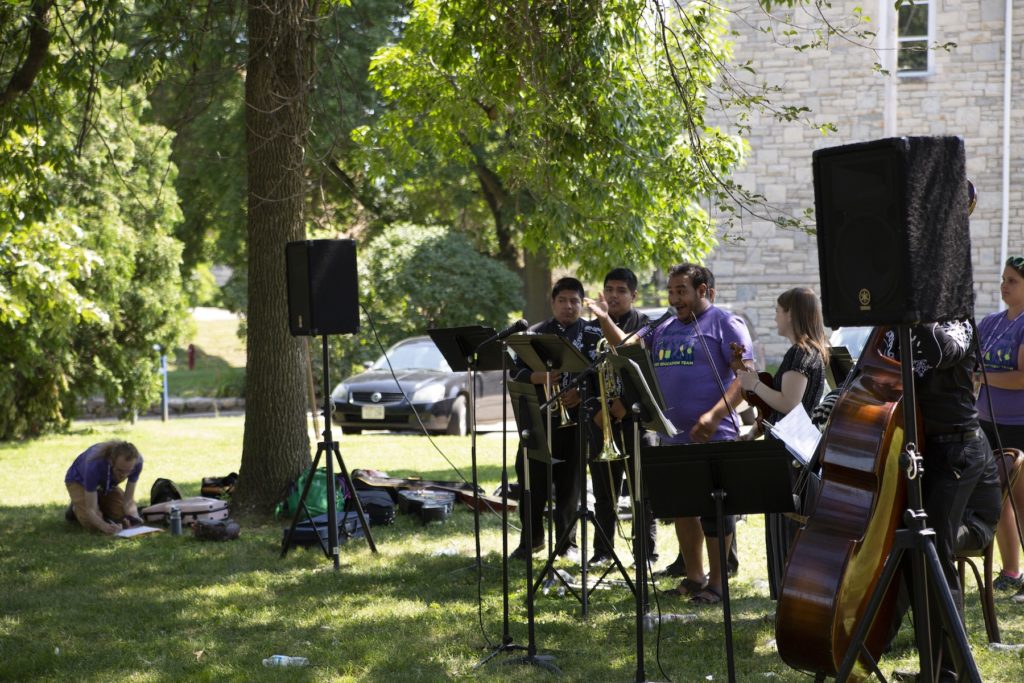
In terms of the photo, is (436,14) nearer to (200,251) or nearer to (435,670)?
(435,670)

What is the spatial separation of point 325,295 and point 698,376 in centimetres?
275

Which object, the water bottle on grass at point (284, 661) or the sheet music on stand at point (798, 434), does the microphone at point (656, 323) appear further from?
the water bottle on grass at point (284, 661)

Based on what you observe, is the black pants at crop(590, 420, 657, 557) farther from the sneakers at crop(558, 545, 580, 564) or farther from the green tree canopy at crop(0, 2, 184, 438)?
the green tree canopy at crop(0, 2, 184, 438)

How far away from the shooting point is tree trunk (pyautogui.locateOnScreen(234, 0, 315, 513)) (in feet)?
30.4

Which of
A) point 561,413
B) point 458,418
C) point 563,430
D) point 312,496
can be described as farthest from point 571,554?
point 458,418

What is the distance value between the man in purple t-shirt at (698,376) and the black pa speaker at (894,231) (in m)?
2.62

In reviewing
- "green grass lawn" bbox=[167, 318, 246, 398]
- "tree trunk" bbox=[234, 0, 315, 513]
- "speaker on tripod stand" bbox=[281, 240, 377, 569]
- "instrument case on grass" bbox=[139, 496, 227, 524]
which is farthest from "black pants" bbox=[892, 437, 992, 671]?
"green grass lawn" bbox=[167, 318, 246, 398]

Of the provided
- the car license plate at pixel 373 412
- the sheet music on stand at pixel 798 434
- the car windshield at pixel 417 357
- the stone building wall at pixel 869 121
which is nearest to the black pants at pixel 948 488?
the sheet music on stand at pixel 798 434

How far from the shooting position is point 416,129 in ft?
38.7

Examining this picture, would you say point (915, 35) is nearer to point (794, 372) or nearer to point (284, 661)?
point (794, 372)

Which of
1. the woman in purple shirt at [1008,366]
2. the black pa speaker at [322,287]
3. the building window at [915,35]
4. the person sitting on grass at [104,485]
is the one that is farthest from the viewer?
the building window at [915,35]

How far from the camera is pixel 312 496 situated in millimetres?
9133

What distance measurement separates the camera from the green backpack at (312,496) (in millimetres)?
9047

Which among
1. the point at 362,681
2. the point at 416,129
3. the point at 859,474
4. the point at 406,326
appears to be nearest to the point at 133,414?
the point at 406,326
